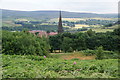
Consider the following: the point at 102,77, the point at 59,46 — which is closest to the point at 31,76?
the point at 102,77

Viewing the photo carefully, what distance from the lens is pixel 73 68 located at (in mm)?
7441

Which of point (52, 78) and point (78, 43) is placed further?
point (78, 43)

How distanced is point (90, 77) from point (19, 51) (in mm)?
14470

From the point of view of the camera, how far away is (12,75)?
625 centimetres

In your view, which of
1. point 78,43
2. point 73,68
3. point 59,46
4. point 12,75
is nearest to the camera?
point 12,75

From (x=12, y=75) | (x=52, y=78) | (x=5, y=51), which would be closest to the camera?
(x=52, y=78)

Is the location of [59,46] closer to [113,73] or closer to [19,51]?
[19,51]

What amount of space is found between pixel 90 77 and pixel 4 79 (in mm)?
2706

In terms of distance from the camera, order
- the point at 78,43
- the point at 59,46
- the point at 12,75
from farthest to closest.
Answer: the point at 59,46, the point at 78,43, the point at 12,75

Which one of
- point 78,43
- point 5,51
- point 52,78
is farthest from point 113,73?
point 78,43

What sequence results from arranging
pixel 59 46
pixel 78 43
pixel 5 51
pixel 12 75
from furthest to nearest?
pixel 59 46 → pixel 78 43 → pixel 5 51 → pixel 12 75

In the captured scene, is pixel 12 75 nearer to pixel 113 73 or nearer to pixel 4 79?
pixel 4 79

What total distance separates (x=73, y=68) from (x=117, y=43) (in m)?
41.4

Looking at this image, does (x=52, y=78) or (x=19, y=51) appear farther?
(x=19, y=51)
